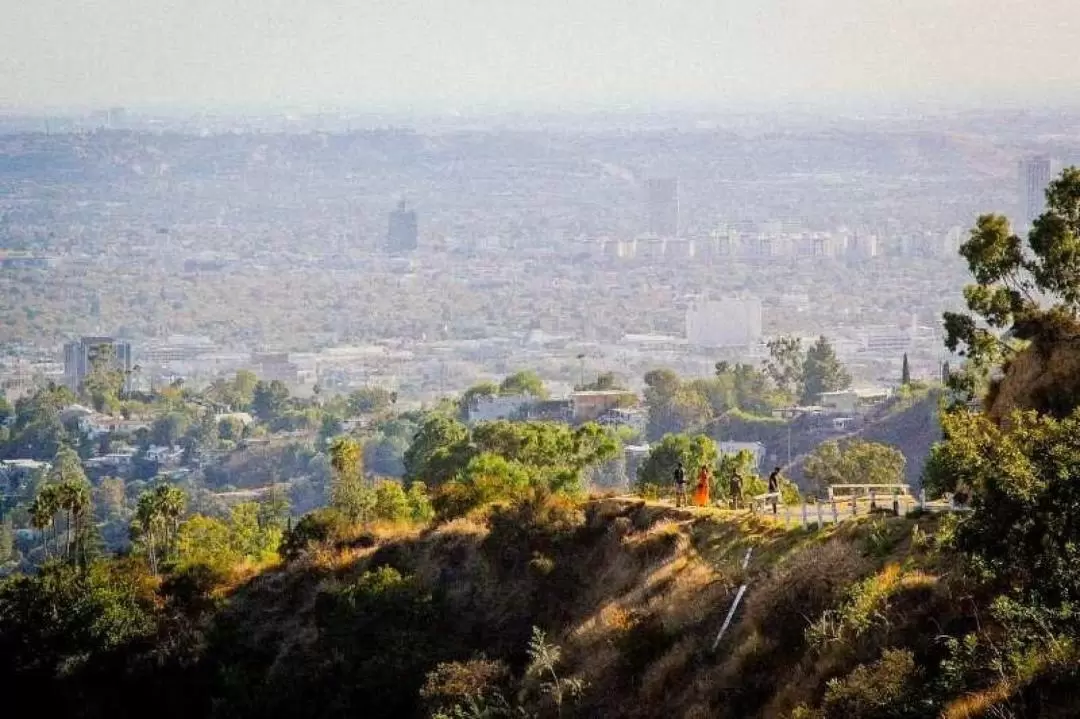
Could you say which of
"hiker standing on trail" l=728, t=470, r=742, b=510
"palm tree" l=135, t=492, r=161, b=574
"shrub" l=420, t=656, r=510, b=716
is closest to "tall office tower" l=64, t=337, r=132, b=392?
"palm tree" l=135, t=492, r=161, b=574

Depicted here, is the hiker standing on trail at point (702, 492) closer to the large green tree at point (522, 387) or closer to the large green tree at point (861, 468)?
the large green tree at point (861, 468)

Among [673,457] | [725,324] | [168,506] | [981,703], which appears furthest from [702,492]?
[725,324]

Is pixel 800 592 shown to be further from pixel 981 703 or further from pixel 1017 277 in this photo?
pixel 1017 277


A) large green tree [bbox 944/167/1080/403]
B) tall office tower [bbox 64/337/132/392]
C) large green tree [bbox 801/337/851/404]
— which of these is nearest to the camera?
large green tree [bbox 944/167/1080/403]

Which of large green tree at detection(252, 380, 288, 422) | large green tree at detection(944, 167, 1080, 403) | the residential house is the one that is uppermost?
large green tree at detection(944, 167, 1080, 403)

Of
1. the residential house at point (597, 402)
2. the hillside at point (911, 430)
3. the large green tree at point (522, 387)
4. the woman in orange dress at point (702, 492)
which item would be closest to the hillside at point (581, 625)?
the woman in orange dress at point (702, 492)

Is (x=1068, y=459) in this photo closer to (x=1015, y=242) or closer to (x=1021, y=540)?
(x=1021, y=540)

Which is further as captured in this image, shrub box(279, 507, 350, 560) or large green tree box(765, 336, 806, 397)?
large green tree box(765, 336, 806, 397)

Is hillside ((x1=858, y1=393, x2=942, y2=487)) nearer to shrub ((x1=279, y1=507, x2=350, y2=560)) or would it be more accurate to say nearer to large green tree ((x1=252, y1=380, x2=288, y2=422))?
shrub ((x1=279, y1=507, x2=350, y2=560))

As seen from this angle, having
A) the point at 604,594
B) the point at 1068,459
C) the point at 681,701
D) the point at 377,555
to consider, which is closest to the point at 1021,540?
the point at 1068,459

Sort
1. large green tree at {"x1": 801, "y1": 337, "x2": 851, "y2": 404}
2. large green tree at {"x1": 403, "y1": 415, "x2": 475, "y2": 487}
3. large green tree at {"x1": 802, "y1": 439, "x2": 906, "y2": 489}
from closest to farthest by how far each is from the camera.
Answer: large green tree at {"x1": 403, "y1": 415, "x2": 475, "y2": 487} → large green tree at {"x1": 802, "y1": 439, "x2": 906, "y2": 489} → large green tree at {"x1": 801, "y1": 337, "x2": 851, "y2": 404}
